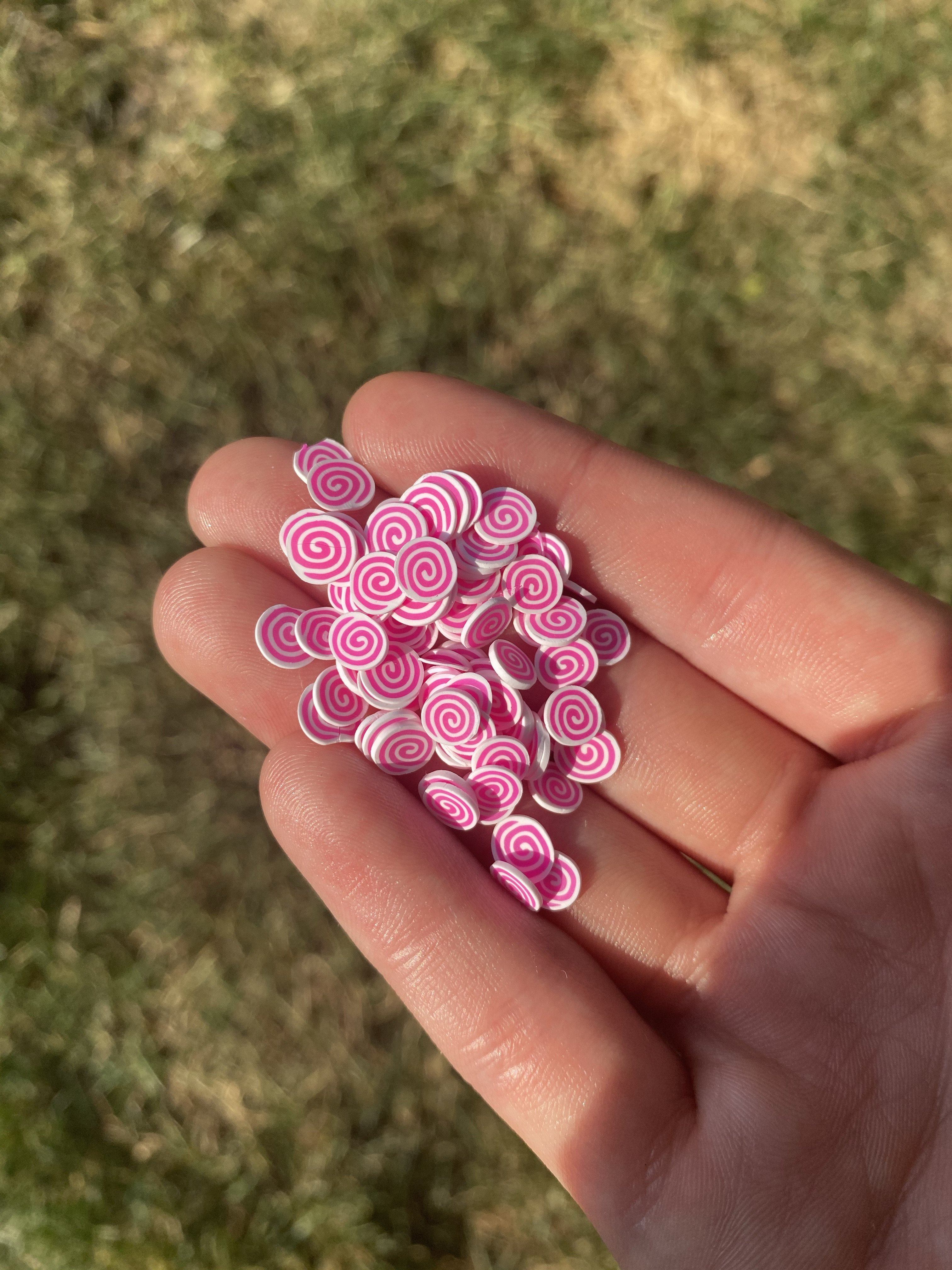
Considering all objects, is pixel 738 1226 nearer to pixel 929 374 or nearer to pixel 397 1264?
pixel 397 1264

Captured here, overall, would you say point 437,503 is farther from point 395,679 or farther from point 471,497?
point 395,679

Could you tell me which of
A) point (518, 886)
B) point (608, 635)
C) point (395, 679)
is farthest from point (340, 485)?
point (518, 886)

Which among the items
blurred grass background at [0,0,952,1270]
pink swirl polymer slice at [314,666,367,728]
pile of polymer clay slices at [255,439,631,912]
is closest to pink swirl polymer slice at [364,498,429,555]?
pile of polymer clay slices at [255,439,631,912]

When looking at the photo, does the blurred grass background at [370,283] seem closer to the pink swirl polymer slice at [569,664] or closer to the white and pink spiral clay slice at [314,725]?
the white and pink spiral clay slice at [314,725]

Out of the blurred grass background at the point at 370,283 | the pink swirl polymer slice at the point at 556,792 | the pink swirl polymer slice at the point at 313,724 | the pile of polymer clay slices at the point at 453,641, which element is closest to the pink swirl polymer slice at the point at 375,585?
the pile of polymer clay slices at the point at 453,641

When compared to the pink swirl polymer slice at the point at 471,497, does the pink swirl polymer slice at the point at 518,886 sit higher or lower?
lower

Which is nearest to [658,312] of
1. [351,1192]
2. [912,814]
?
[912,814]
